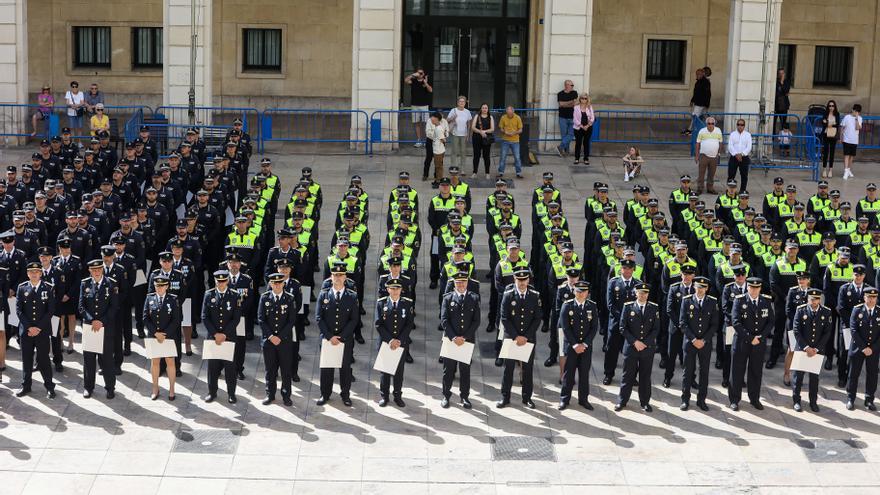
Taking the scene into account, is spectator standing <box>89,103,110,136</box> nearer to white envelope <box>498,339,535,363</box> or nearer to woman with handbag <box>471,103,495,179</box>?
woman with handbag <box>471,103,495,179</box>

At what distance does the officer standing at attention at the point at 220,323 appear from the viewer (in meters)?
16.3

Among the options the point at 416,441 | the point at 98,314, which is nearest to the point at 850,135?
the point at 416,441

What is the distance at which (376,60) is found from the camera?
30.0 metres

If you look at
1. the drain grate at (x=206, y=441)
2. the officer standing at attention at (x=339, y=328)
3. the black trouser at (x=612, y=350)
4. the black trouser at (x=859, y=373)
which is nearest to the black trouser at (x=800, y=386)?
the black trouser at (x=859, y=373)

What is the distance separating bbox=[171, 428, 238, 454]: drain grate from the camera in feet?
49.3

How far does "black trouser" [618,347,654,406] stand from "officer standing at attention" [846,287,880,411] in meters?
2.32

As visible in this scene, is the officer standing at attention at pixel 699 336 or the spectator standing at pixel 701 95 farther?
the spectator standing at pixel 701 95

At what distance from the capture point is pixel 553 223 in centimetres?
1956

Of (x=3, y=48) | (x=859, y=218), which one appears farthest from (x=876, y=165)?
(x=3, y=48)

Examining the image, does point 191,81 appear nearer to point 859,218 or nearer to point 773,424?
point 859,218

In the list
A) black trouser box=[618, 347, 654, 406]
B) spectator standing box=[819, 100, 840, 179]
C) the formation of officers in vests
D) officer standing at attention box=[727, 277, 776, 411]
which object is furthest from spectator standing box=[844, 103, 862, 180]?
black trouser box=[618, 347, 654, 406]

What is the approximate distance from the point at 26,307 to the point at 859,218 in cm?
1146

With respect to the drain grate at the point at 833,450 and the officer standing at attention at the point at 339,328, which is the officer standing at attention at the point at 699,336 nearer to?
the drain grate at the point at 833,450

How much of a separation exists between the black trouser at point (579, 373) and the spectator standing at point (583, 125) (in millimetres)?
12558
